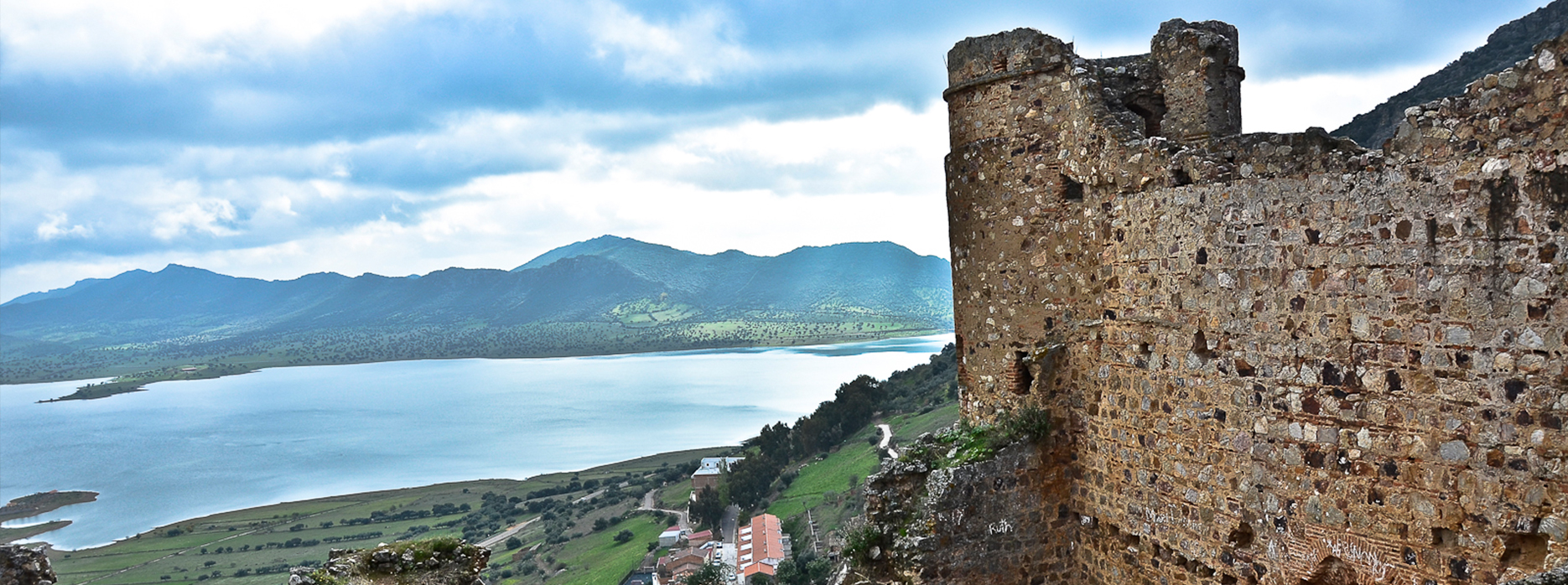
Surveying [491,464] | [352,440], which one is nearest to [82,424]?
[352,440]

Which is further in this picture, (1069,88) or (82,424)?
(82,424)

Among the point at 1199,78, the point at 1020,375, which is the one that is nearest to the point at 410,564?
the point at 1020,375

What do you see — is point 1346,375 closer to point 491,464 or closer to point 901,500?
point 901,500

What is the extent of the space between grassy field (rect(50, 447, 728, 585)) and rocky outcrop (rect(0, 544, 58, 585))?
4041cm

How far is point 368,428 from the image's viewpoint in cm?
10738

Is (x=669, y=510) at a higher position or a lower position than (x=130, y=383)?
lower

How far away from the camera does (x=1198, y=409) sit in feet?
19.9

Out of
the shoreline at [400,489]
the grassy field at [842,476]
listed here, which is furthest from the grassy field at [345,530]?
the grassy field at [842,476]

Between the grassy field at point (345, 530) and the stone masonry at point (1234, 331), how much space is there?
41009 mm

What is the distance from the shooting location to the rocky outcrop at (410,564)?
6.70 m

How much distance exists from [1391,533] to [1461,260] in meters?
1.52

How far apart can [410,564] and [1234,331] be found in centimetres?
577

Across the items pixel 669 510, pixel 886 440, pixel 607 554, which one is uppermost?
pixel 886 440

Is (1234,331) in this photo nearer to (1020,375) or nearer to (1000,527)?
(1020,375)
